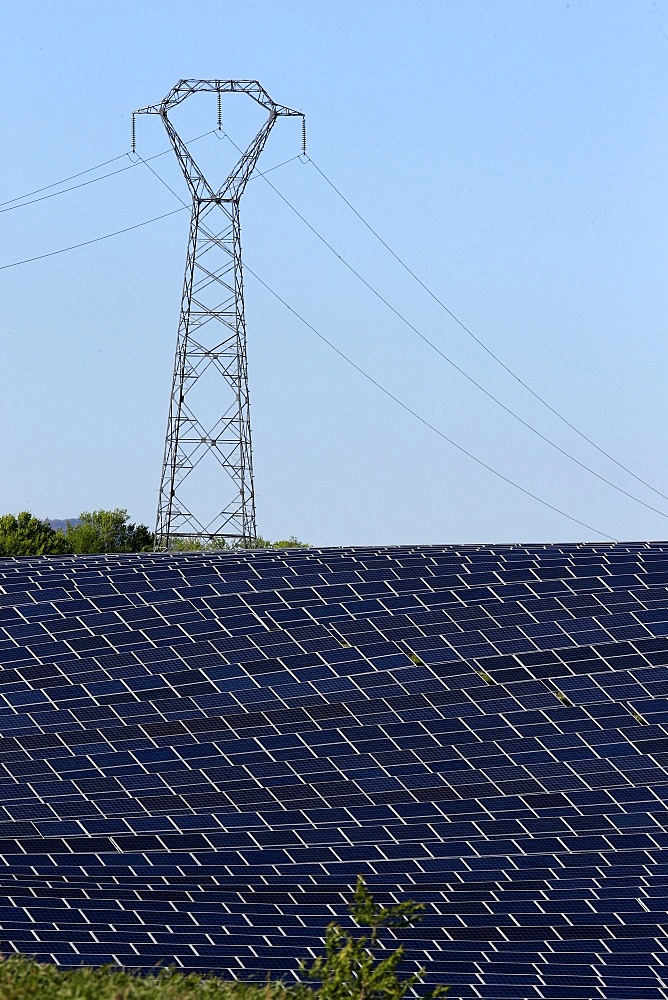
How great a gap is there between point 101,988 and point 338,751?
49.2ft

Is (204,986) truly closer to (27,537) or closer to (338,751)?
(338,751)

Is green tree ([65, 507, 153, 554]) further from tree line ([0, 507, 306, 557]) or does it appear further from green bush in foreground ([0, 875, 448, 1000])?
green bush in foreground ([0, 875, 448, 1000])

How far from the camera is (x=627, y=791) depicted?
2552cm

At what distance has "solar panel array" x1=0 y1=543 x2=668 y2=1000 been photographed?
20.0 meters

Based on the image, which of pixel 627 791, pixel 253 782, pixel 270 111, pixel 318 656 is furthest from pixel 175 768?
pixel 270 111

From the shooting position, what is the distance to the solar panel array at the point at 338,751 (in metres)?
20.0

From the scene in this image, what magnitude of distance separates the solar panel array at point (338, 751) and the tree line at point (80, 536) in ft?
212

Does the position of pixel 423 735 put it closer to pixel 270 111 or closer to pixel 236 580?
pixel 236 580

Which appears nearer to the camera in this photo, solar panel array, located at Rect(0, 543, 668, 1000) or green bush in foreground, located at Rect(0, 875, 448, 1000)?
green bush in foreground, located at Rect(0, 875, 448, 1000)

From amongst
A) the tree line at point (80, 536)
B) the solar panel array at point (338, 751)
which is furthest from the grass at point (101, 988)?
the tree line at point (80, 536)

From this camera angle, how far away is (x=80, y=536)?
110625 millimetres

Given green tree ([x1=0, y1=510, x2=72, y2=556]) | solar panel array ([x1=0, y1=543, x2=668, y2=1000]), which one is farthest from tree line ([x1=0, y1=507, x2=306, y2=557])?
solar panel array ([x1=0, y1=543, x2=668, y2=1000])

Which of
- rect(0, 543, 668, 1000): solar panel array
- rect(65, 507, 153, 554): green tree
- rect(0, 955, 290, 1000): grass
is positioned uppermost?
rect(0, 955, 290, 1000): grass

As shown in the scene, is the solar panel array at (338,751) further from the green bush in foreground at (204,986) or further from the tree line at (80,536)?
the tree line at (80,536)
